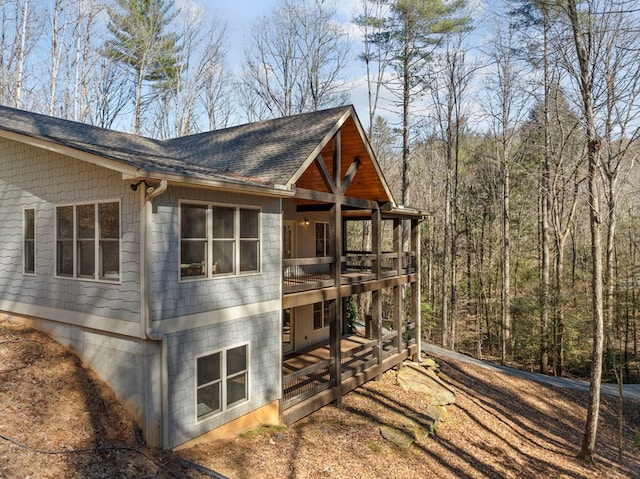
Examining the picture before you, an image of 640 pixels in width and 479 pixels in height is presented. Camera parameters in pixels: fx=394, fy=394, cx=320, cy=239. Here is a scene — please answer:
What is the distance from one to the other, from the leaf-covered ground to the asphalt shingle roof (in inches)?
178

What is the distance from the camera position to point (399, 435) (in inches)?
386

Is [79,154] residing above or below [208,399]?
above

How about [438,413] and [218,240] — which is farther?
[438,413]

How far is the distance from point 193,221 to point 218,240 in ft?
2.32

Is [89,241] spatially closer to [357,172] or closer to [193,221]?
[193,221]

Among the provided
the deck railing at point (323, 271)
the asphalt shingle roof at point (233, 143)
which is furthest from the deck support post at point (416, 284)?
the asphalt shingle roof at point (233, 143)

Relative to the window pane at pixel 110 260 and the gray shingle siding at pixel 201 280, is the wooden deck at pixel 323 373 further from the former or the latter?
the window pane at pixel 110 260

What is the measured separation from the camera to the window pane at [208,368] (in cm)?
752

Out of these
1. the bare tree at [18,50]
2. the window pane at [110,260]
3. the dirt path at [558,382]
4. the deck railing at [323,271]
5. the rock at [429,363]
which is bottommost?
the dirt path at [558,382]

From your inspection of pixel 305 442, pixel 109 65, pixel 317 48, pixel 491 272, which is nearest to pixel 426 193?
pixel 491 272

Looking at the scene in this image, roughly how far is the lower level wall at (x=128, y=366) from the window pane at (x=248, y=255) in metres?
2.54

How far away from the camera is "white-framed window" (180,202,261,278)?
7.40 m

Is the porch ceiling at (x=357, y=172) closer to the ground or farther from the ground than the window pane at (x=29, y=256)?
farther from the ground

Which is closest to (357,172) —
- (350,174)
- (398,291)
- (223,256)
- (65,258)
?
(350,174)
